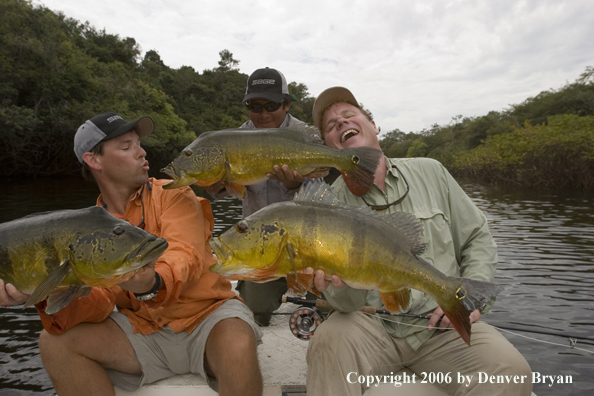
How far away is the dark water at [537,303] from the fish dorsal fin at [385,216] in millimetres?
3099

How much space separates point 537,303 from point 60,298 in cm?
832

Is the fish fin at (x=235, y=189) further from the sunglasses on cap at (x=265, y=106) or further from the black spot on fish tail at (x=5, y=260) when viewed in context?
the black spot on fish tail at (x=5, y=260)

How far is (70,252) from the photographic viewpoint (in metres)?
2.23

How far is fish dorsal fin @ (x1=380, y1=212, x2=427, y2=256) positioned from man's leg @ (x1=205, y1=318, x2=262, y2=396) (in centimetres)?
124

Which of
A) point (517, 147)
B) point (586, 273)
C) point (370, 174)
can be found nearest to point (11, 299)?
point (370, 174)

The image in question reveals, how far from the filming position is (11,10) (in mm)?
26062

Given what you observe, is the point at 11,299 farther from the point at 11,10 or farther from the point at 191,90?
the point at 191,90

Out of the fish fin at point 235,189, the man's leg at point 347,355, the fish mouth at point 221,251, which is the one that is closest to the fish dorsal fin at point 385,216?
the fish mouth at point 221,251

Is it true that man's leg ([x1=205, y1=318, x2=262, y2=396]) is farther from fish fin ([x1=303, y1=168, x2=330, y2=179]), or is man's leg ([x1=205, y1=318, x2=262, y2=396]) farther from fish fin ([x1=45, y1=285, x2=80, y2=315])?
fish fin ([x1=303, y1=168, x2=330, y2=179])

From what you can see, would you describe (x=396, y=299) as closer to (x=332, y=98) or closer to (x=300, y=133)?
(x=300, y=133)

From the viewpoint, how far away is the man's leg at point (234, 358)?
268 cm

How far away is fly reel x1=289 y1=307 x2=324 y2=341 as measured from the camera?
3.91 meters

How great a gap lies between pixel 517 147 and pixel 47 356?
1518 inches

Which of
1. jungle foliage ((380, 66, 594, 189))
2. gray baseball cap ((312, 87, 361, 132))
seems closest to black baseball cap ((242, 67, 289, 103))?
gray baseball cap ((312, 87, 361, 132))
